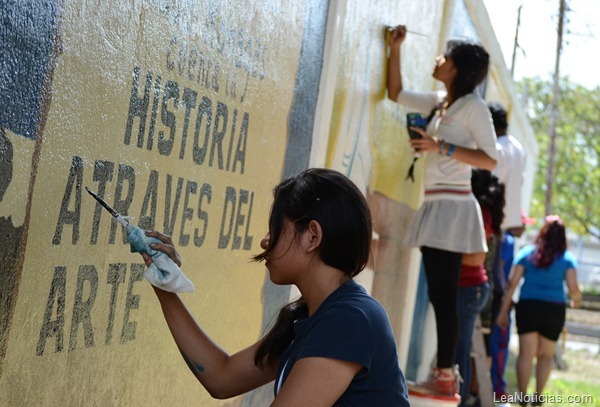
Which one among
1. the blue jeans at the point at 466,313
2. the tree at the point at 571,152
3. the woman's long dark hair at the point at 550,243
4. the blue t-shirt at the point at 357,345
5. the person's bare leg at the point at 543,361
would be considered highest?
the tree at the point at 571,152

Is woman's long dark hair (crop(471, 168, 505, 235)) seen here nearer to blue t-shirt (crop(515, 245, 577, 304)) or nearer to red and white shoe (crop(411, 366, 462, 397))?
red and white shoe (crop(411, 366, 462, 397))

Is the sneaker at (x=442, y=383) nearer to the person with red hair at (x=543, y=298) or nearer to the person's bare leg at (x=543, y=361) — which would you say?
the person with red hair at (x=543, y=298)

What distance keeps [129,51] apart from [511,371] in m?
10.8

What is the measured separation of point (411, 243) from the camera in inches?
Result: 223

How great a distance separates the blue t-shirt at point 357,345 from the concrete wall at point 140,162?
68 cm

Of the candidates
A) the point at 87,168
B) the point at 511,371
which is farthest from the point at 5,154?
the point at 511,371

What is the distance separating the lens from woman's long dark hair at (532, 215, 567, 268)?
30.9 feet

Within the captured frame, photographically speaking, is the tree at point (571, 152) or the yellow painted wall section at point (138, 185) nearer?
the yellow painted wall section at point (138, 185)

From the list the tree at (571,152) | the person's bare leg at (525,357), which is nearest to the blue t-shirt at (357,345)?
the person's bare leg at (525,357)

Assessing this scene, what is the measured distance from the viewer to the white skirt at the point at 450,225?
5430 mm

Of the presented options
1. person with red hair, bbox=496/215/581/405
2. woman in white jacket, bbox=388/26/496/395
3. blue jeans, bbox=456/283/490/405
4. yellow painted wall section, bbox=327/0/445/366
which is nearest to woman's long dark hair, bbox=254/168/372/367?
yellow painted wall section, bbox=327/0/445/366

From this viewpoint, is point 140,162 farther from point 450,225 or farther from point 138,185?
point 450,225

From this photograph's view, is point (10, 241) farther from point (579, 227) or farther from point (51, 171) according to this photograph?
point (579, 227)

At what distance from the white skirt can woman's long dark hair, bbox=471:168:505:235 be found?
0.92 m
